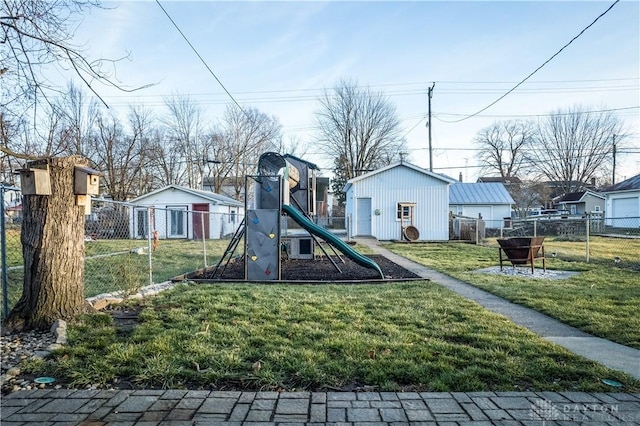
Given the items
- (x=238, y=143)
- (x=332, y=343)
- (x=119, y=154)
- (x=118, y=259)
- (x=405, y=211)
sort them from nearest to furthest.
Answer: (x=332, y=343) < (x=118, y=259) < (x=405, y=211) < (x=119, y=154) < (x=238, y=143)

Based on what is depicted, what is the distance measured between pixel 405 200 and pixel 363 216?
2774mm

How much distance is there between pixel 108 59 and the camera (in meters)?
5.18

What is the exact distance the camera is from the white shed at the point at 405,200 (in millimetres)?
23000

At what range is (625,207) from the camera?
2953cm

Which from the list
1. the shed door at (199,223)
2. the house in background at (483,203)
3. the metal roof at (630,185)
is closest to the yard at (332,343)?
the shed door at (199,223)

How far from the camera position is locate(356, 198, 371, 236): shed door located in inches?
942

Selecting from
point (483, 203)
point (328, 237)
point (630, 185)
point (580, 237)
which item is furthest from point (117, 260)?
point (630, 185)

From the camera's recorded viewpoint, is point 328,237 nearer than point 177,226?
Yes

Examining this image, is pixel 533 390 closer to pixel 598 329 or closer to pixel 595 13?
pixel 598 329

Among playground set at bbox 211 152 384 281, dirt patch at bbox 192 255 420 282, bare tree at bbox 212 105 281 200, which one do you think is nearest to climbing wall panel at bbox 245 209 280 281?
playground set at bbox 211 152 384 281

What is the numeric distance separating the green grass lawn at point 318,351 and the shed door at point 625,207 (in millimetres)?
30788

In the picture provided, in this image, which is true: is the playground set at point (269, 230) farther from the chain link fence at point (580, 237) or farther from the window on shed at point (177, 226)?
the window on shed at point (177, 226)

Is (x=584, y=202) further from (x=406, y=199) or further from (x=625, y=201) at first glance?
(x=406, y=199)

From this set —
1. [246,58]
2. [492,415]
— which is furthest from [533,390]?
[246,58]
